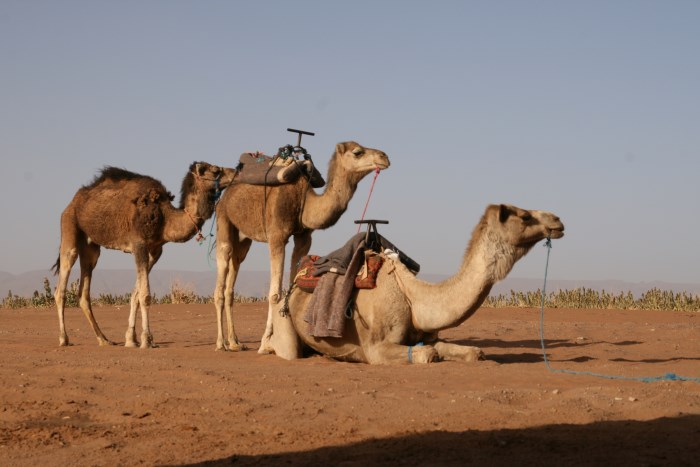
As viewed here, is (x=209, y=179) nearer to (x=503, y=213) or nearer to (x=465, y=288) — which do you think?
(x=465, y=288)

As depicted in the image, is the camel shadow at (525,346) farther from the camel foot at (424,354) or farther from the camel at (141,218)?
the camel at (141,218)

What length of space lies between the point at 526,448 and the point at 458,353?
415 centimetres

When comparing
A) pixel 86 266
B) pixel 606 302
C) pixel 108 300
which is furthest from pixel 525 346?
pixel 108 300

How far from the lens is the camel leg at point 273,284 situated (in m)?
11.8

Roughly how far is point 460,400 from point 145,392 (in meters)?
2.91

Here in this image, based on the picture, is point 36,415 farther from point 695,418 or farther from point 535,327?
point 535,327

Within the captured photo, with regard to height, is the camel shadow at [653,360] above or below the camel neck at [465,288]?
below

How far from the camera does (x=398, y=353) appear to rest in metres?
9.84

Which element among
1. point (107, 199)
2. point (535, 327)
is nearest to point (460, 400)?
point (107, 199)

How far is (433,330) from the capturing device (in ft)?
32.7

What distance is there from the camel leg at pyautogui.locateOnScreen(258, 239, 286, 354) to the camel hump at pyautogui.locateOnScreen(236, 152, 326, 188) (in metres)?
0.86

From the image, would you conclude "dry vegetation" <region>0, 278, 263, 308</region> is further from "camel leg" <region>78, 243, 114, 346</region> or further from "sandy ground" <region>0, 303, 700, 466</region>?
"sandy ground" <region>0, 303, 700, 466</region>

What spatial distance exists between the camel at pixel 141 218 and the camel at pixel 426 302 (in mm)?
3073

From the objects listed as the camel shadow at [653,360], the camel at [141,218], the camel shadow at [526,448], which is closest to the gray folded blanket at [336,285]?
the camel shadow at [653,360]
